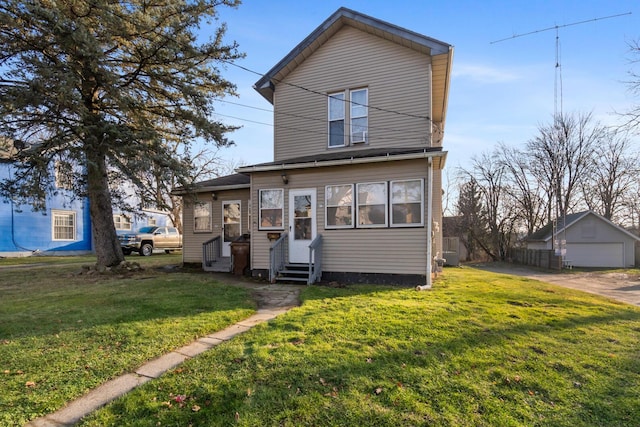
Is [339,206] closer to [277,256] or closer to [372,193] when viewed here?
[372,193]

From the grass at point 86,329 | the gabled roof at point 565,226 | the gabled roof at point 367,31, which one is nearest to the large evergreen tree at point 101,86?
the gabled roof at point 367,31

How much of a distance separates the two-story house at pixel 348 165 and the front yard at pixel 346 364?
281cm

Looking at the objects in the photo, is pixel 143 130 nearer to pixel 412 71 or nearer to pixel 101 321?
pixel 101 321

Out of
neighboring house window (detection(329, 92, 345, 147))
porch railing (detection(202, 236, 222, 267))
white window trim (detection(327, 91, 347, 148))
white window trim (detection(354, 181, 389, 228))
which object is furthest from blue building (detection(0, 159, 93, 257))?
white window trim (detection(354, 181, 389, 228))

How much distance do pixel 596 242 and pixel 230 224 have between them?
83.4 feet

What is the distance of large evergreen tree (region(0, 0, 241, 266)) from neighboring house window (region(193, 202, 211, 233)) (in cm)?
223

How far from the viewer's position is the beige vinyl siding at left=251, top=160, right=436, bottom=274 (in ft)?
27.9

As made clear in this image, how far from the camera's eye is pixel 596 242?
2370 cm

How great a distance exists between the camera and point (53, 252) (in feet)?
67.6

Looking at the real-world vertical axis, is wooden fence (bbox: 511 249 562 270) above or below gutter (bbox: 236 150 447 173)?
below

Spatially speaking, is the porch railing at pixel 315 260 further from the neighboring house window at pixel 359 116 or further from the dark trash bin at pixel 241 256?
the neighboring house window at pixel 359 116

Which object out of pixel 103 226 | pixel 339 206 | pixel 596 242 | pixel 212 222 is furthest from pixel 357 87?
pixel 596 242

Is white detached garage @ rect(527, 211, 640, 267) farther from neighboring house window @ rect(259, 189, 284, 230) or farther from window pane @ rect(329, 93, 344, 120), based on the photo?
neighboring house window @ rect(259, 189, 284, 230)

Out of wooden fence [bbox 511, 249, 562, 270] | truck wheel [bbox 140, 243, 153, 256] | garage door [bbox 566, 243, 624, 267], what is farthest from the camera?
garage door [bbox 566, 243, 624, 267]
